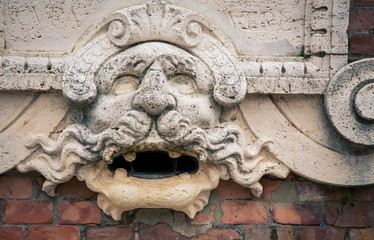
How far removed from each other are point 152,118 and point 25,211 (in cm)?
74

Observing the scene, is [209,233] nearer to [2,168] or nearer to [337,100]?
[337,100]

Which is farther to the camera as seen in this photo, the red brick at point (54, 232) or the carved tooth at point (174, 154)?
the red brick at point (54, 232)

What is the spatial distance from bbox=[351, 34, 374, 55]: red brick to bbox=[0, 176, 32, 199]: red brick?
1528mm

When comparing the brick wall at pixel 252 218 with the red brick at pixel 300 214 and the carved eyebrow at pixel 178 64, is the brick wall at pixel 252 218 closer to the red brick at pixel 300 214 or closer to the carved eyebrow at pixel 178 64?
the red brick at pixel 300 214

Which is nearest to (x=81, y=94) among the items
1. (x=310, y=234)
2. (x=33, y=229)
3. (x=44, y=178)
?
(x=44, y=178)

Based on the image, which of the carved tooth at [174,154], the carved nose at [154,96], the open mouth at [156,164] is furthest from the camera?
the open mouth at [156,164]

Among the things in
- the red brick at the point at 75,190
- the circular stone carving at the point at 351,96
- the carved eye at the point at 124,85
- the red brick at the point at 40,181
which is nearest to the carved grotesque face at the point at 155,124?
the carved eye at the point at 124,85

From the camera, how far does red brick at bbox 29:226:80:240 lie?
93.0 inches

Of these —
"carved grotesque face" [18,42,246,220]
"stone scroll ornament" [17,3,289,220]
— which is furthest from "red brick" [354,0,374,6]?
"carved grotesque face" [18,42,246,220]

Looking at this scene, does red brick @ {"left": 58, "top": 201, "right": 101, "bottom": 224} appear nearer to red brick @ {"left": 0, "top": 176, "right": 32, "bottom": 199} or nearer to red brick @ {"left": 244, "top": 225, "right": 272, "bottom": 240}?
red brick @ {"left": 0, "top": 176, "right": 32, "bottom": 199}

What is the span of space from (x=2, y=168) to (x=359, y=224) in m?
1.56

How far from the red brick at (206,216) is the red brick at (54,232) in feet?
1.74

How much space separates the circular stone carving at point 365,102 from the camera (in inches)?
88.0

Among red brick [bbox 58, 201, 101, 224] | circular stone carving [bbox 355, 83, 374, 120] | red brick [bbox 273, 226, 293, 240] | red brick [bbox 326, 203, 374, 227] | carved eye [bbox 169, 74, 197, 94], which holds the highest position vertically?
carved eye [bbox 169, 74, 197, 94]
